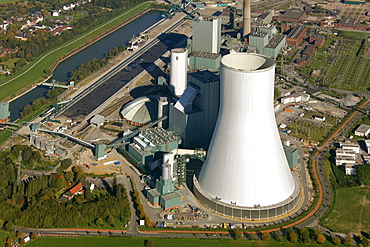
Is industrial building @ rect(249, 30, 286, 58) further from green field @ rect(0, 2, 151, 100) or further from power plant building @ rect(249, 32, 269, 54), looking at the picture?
green field @ rect(0, 2, 151, 100)

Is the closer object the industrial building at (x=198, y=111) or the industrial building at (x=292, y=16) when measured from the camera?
the industrial building at (x=198, y=111)

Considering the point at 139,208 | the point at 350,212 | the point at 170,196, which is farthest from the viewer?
the point at 170,196

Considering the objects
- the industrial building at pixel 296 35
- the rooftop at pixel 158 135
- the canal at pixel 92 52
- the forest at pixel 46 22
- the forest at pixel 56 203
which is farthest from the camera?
the industrial building at pixel 296 35

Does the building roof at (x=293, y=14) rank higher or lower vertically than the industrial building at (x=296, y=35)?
higher

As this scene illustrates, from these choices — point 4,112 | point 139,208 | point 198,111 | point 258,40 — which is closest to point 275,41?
point 258,40

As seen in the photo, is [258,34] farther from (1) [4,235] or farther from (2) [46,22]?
(1) [4,235]

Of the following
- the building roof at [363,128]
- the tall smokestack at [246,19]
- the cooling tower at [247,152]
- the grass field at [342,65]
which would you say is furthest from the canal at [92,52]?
the building roof at [363,128]

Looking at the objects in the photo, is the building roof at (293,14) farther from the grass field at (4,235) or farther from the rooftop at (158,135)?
the grass field at (4,235)
